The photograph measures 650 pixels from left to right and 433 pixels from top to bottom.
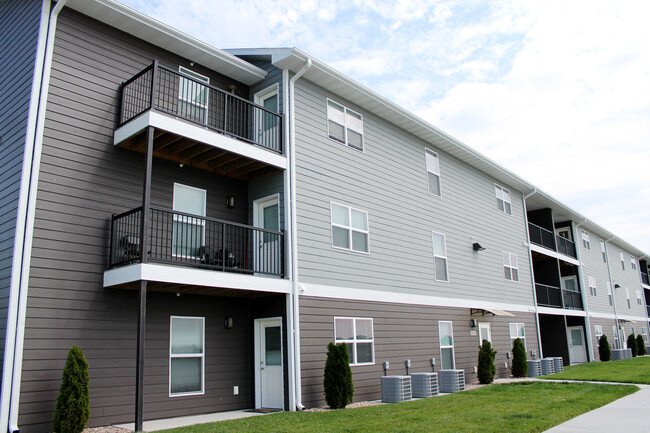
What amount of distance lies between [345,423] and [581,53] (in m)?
11.8

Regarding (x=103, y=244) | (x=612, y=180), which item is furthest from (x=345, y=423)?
(x=612, y=180)

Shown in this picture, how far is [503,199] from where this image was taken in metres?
22.3

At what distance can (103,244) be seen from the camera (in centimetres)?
1035

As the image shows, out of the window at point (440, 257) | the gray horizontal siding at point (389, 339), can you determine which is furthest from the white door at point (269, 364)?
the window at point (440, 257)

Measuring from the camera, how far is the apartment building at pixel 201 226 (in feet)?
31.6

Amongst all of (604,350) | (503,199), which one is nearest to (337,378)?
(503,199)

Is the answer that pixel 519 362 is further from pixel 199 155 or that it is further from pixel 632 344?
pixel 632 344

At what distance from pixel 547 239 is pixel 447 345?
36.1 feet

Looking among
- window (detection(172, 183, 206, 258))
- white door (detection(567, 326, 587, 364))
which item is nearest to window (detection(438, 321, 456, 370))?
window (detection(172, 183, 206, 258))

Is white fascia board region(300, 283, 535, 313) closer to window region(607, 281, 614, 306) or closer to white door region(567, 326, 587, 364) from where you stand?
white door region(567, 326, 587, 364)

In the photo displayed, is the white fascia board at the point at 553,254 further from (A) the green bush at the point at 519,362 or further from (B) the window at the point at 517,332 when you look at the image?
(A) the green bush at the point at 519,362

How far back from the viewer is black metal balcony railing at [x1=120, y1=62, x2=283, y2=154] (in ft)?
37.0

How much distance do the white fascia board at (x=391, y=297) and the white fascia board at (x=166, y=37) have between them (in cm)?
549

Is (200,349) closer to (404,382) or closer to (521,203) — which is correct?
(404,382)
